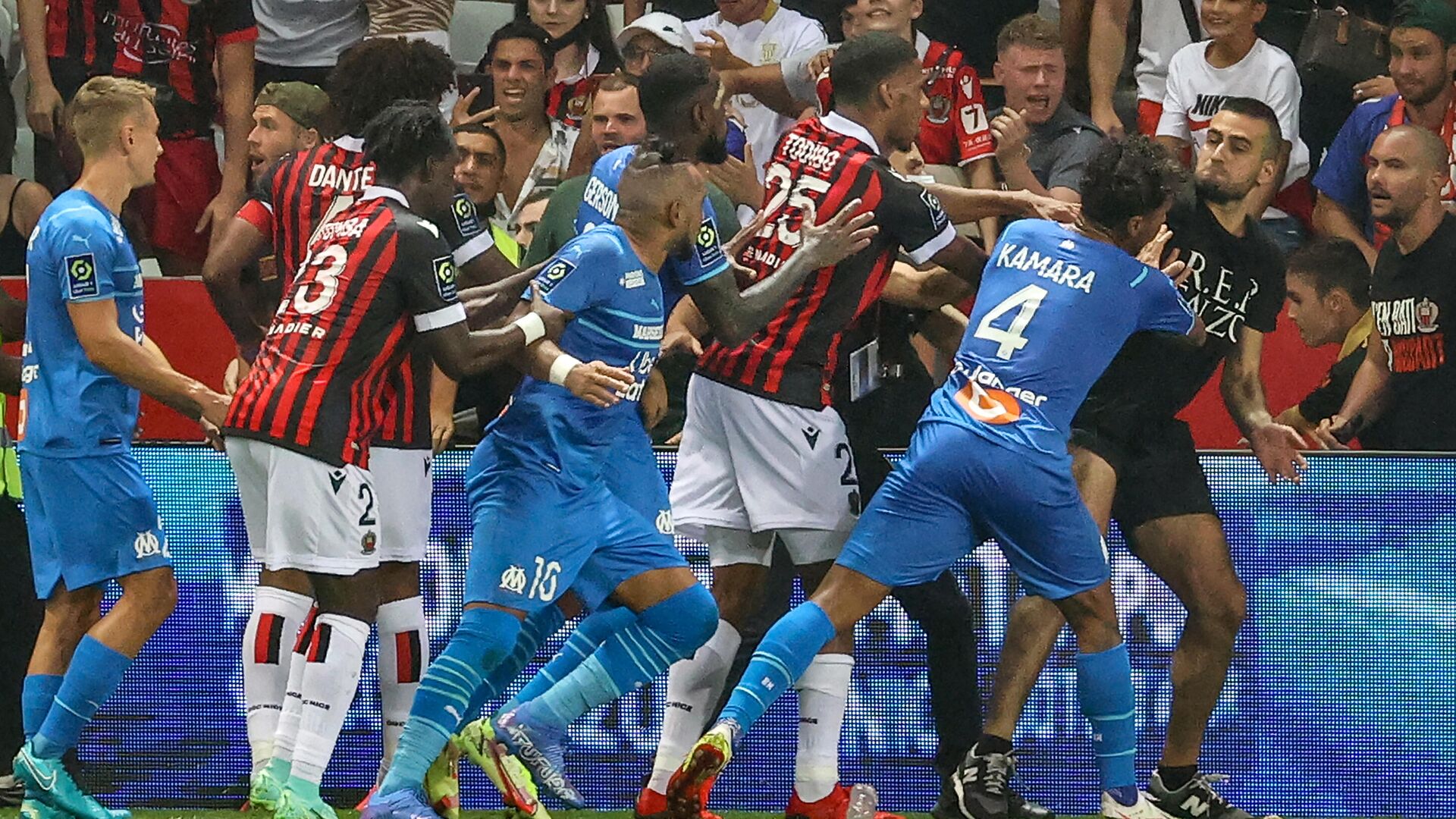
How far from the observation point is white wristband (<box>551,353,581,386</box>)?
474 cm

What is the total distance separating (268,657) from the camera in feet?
17.1

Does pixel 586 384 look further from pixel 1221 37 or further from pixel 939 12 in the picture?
pixel 1221 37

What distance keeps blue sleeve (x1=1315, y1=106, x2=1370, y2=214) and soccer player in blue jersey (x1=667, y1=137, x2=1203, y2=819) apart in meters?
1.96

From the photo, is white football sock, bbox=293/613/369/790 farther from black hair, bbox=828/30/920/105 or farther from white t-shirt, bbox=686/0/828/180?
white t-shirt, bbox=686/0/828/180

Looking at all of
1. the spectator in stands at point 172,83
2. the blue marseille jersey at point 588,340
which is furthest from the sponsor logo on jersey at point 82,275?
the spectator in stands at point 172,83

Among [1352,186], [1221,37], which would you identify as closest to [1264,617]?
[1352,186]

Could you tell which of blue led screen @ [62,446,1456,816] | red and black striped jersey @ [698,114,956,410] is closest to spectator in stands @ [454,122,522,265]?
blue led screen @ [62,446,1456,816]

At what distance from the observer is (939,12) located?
23.3 ft

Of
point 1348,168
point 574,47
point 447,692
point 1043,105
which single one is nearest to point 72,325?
point 447,692

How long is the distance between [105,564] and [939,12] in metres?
3.71

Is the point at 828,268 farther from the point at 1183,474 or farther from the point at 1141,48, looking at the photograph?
the point at 1141,48

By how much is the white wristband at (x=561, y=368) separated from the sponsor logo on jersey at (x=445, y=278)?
14.9 inches

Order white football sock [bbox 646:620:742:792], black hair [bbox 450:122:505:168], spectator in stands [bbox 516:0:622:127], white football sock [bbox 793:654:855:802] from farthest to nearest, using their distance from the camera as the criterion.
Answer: spectator in stands [bbox 516:0:622:127]
black hair [bbox 450:122:505:168]
white football sock [bbox 646:620:742:792]
white football sock [bbox 793:654:855:802]

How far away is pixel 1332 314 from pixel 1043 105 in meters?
1.28
